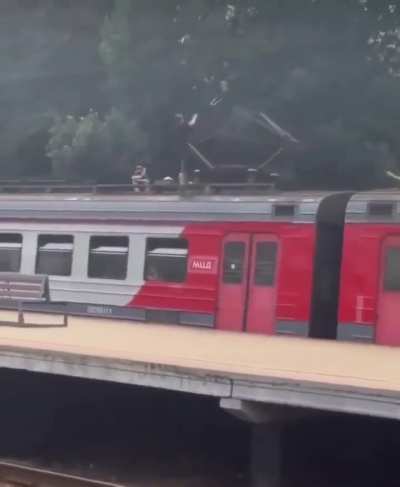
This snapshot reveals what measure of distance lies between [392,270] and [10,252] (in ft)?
20.9

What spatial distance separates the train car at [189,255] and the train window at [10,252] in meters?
0.02

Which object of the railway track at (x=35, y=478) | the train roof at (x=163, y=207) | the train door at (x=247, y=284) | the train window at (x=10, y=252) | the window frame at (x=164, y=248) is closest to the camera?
the railway track at (x=35, y=478)

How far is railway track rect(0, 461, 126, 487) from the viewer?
383 inches

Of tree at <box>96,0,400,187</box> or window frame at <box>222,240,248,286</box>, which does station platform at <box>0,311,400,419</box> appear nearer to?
window frame at <box>222,240,248,286</box>

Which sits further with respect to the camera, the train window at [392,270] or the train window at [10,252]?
the train window at [10,252]

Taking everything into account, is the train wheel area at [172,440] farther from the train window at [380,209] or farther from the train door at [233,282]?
the train window at [380,209]

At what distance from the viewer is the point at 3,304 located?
52.9 ft

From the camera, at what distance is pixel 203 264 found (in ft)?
48.5

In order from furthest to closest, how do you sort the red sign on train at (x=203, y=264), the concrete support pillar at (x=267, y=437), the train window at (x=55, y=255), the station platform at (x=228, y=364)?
the train window at (x=55, y=255), the red sign on train at (x=203, y=264), the concrete support pillar at (x=267, y=437), the station platform at (x=228, y=364)

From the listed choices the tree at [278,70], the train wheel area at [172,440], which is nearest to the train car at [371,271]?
the train wheel area at [172,440]

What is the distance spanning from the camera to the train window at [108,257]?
51.4ft

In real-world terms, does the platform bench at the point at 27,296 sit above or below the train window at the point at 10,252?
below

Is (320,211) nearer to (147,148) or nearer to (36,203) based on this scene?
(36,203)

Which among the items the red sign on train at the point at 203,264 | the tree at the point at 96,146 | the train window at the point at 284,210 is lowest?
the red sign on train at the point at 203,264
